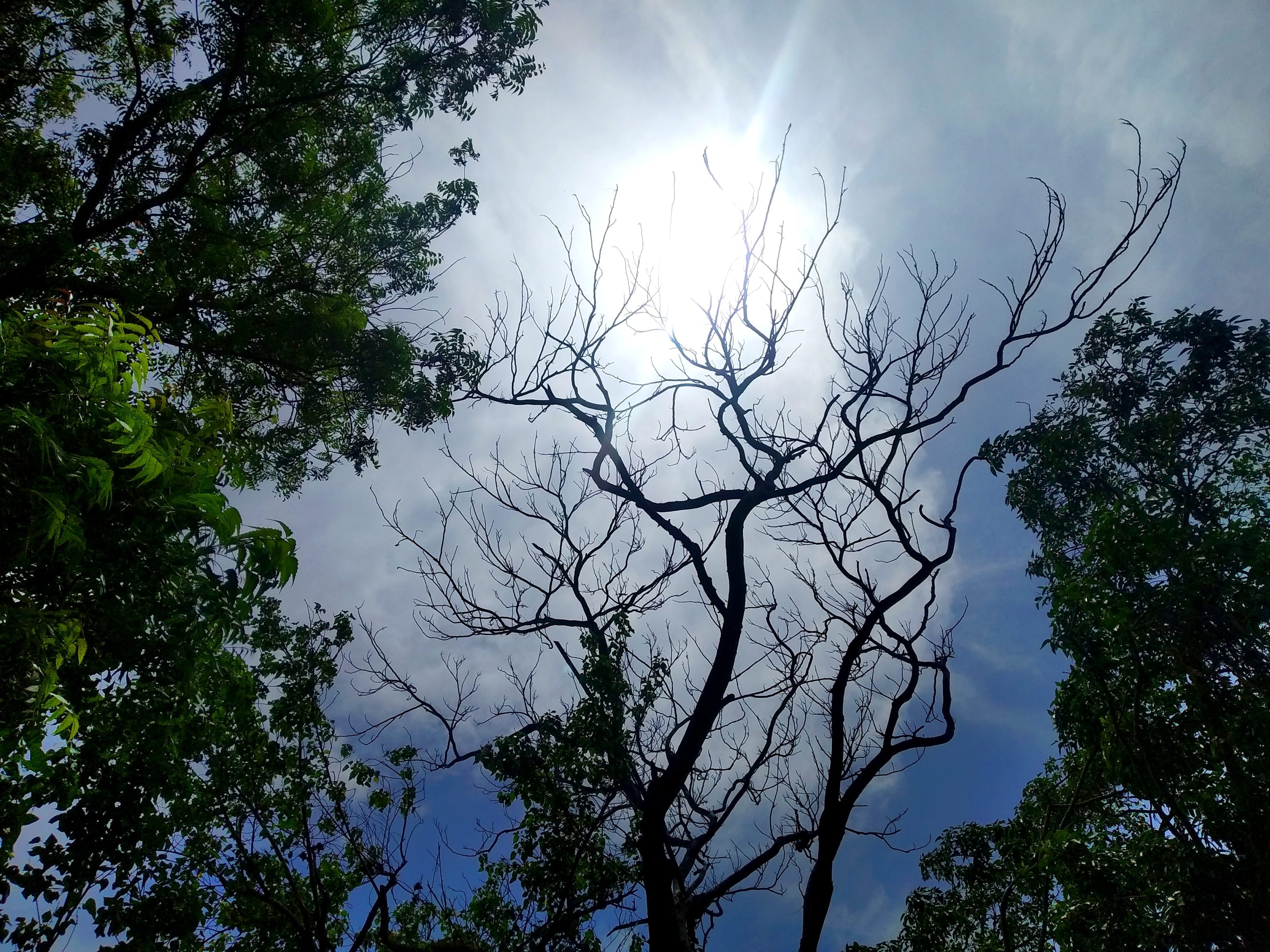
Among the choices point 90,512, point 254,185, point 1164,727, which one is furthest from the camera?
point 254,185

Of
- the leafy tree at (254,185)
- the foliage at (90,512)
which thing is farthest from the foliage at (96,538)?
the leafy tree at (254,185)

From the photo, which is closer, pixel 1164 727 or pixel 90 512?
pixel 90 512

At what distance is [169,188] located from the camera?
24.0 ft

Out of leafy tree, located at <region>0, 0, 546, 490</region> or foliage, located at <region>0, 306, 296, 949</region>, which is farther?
leafy tree, located at <region>0, 0, 546, 490</region>

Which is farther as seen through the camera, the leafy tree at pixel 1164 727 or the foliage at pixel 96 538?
the leafy tree at pixel 1164 727

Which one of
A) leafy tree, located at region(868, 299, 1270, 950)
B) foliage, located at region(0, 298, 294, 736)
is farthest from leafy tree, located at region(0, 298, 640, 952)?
leafy tree, located at region(868, 299, 1270, 950)

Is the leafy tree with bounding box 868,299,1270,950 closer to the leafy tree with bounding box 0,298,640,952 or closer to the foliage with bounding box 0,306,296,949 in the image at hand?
the leafy tree with bounding box 0,298,640,952

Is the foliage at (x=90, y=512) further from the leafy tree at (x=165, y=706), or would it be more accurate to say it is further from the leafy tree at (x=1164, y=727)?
the leafy tree at (x=1164, y=727)

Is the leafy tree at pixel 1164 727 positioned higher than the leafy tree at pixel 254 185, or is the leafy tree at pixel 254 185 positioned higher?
the leafy tree at pixel 254 185

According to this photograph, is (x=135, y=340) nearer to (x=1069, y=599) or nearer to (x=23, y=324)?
(x=23, y=324)

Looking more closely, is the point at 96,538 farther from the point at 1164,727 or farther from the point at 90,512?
the point at 1164,727

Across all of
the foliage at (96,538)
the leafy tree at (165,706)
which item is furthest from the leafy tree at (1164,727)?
the foliage at (96,538)

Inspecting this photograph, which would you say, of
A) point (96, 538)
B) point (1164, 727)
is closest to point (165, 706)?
point (96, 538)

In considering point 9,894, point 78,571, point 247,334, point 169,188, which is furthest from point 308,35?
point 9,894
